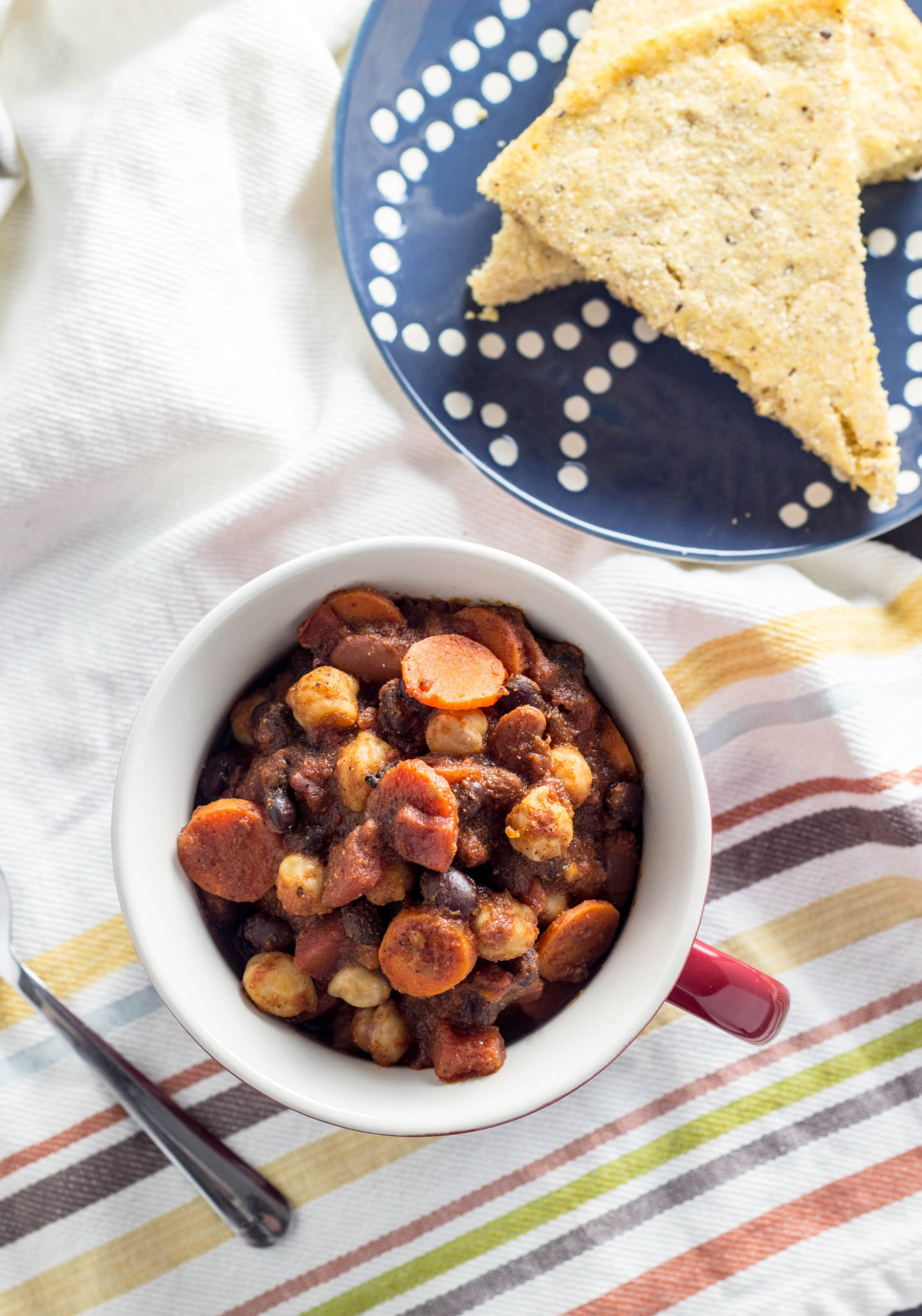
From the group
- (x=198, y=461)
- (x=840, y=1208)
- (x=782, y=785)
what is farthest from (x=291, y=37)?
(x=840, y=1208)

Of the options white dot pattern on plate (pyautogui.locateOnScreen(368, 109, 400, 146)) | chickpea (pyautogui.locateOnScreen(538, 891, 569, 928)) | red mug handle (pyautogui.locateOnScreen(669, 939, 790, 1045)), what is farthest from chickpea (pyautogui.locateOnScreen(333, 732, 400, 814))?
white dot pattern on plate (pyautogui.locateOnScreen(368, 109, 400, 146))

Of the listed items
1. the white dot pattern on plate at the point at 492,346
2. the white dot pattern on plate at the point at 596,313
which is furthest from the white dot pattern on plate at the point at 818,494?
the white dot pattern on plate at the point at 492,346

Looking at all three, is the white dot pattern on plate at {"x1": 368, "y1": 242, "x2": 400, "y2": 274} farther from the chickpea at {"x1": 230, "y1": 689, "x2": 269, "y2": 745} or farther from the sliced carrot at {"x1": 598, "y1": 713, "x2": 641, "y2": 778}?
the sliced carrot at {"x1": 598, "y1": 713, "x2": 641, "y2": 778}

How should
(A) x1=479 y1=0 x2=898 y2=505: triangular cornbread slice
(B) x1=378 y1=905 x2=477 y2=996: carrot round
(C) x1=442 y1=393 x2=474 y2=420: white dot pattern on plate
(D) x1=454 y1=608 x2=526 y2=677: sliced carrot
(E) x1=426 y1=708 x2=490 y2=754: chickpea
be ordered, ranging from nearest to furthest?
(B) x1=378 y1=905 x2=477 y2=996: carrot round < (E) x1=426 y1=708 x2=490 y2=754: chickpea < (D) x1=454 y1=608 x2=526 y2=677: sliced carrot < (A) x1=479 y1=0 x2=898 y2=505: triangular cornbread slice < (C) x1=442 y1=393 x2=474 y2=420: white dot pattern on plate

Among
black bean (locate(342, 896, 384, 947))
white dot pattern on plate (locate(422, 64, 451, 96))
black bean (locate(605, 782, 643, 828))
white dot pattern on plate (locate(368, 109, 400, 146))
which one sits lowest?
black bean (locate(342, 896, 384, 947))

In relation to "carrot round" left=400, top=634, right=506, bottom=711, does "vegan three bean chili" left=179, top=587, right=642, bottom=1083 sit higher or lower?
lower

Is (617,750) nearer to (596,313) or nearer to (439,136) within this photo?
(596,313)
